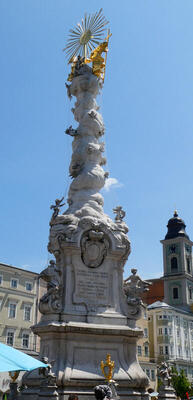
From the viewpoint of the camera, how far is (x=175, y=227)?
3150 inches

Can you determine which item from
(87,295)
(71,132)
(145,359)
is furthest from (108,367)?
(145,359)

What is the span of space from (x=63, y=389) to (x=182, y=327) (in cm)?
5344

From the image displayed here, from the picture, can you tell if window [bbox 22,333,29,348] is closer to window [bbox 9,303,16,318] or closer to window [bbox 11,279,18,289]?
window [bbox 9,303,16,318]

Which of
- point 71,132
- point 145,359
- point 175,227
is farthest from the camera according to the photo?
point 175,227

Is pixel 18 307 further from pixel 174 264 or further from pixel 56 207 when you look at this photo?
pixel 174 264

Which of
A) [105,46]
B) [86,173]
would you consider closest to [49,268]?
[86,173]

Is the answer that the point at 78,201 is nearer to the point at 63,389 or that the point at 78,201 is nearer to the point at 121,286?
the point at 121,286

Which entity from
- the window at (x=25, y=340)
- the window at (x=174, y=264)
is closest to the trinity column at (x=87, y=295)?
the window at (x=25, y=340)

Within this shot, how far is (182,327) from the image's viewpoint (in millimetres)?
62281

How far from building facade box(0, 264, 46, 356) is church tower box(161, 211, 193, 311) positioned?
36226 mm

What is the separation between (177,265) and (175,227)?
7178 mm

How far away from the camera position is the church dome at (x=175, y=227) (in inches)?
3106

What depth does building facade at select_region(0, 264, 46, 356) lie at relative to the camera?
1483 inches

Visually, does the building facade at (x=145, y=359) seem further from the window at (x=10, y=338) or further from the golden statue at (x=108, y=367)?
the golden statue at (x=108, y=367)
